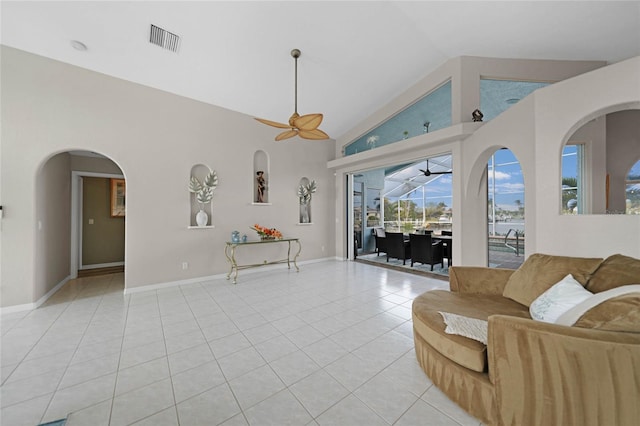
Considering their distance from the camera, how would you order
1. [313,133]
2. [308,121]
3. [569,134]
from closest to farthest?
[569,134] → [308,121] → [313,133]

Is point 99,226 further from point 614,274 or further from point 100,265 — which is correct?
point 614,274

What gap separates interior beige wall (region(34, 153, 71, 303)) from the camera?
3322 millimetres

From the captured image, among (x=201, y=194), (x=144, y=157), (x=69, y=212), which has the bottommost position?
(x=69, y=212)

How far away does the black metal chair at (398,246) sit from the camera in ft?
20.1

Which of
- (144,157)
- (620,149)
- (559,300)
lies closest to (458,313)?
(559,300)

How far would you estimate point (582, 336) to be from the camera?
110 cm

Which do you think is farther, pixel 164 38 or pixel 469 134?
pixel 469 134

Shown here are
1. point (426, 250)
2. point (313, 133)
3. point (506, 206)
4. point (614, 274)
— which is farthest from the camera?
point (506, 206)

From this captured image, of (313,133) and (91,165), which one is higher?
(313,133)

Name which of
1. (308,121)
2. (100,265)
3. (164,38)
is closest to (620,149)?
(308,121)

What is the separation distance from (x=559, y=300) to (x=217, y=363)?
8.68 ft

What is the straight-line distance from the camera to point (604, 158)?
12.0ft

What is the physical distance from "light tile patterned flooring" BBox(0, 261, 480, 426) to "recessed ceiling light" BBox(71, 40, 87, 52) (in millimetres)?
3475

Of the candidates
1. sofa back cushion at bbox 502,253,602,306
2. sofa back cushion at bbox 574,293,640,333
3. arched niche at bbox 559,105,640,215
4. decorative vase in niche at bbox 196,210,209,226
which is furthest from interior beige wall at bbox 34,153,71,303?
arched niche at bbox 559,105,640,215
